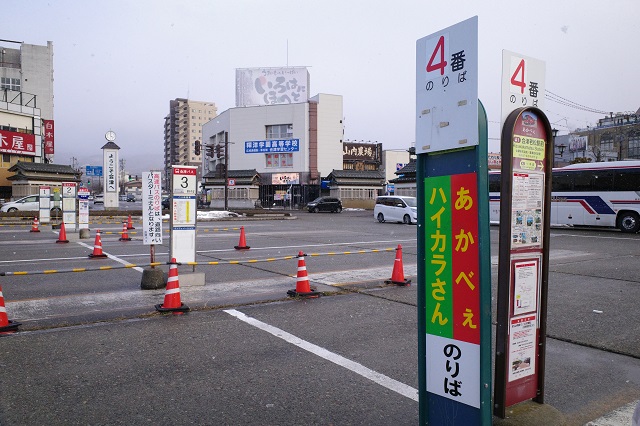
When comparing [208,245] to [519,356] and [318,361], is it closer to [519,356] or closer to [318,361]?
[318,361]

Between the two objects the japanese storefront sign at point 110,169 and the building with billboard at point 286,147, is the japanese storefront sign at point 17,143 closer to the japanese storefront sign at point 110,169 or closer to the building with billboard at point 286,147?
the japanese storefront sign at point 110,169

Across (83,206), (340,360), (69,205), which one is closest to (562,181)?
(83,206)

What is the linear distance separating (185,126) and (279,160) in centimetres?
8904

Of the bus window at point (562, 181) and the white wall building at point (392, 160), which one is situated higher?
the white wall building at point (392, 160)

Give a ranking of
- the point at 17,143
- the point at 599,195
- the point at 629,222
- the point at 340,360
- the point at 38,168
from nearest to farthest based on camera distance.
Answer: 1. the point at 340,360
2. the point at 629,222
3. the point at 599,195
4. the point at 38,168
5. the point at 17,143

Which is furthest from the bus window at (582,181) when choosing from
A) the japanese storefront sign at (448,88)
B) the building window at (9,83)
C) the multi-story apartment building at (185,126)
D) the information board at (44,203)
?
the multi-story apartment building at (185,126)

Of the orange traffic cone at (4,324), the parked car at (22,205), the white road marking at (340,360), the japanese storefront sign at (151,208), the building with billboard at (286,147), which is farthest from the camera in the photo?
the building with billboard at (286,147)

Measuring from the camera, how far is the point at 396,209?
107 ft

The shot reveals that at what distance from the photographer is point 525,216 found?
3.24m

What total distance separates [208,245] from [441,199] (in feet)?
50.7

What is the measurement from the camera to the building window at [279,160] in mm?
66812

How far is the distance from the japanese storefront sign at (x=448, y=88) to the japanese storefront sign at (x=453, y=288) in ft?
0.79

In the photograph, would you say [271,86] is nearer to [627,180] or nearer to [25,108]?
[25,108]

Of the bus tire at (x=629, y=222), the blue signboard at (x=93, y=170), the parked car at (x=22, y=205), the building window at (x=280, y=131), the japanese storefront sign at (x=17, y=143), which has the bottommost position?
the bus tire at (x=629, y=222)
